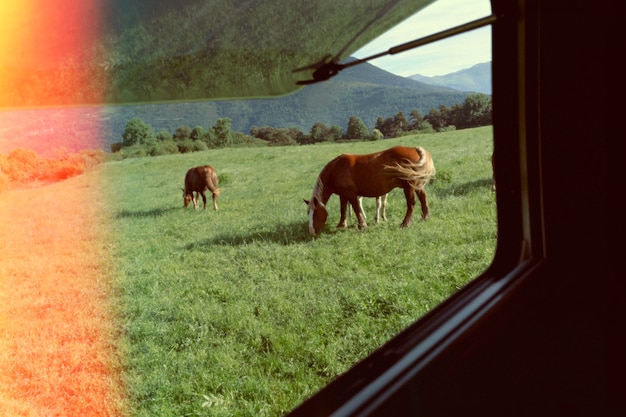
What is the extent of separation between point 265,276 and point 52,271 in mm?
2131

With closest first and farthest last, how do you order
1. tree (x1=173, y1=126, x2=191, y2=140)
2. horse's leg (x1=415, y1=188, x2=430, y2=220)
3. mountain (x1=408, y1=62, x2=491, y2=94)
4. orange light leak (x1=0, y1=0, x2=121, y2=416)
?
orange light leak (x1=0, y1=0, x2=121, y2=416) → mountain (x1=408, y1=62, x2=491, y2=94) → tree (x1=173, y1=126, x2=191, y2=140) → horse's leg (x1=415, y1=188, x2=430, y2=220)

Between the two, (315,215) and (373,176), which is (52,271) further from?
(373,176)

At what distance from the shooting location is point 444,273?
3.04 metres

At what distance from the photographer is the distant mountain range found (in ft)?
2.71

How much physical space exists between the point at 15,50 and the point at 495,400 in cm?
84

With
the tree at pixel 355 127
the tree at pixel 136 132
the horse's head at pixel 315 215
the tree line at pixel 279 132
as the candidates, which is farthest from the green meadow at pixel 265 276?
the tree at pixel 136 132

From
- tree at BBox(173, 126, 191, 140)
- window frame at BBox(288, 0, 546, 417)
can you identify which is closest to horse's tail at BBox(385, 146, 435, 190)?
tree at BBox(173, 126, 191, 140)

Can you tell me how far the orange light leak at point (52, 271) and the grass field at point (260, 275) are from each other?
0.47ft

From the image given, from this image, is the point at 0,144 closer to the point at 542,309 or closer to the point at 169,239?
the point at 542,309

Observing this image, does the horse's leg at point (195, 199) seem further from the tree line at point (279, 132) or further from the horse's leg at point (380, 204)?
the horse's leg at point (380, 204)

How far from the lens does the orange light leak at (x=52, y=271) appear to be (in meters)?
0.41

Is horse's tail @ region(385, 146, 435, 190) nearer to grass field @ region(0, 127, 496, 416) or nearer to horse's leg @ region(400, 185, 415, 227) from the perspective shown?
horse's leg @ region(400, 185, 415, 227)

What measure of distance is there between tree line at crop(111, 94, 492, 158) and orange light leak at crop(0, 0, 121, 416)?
2.91 feet

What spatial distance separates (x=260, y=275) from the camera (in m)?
3.51
